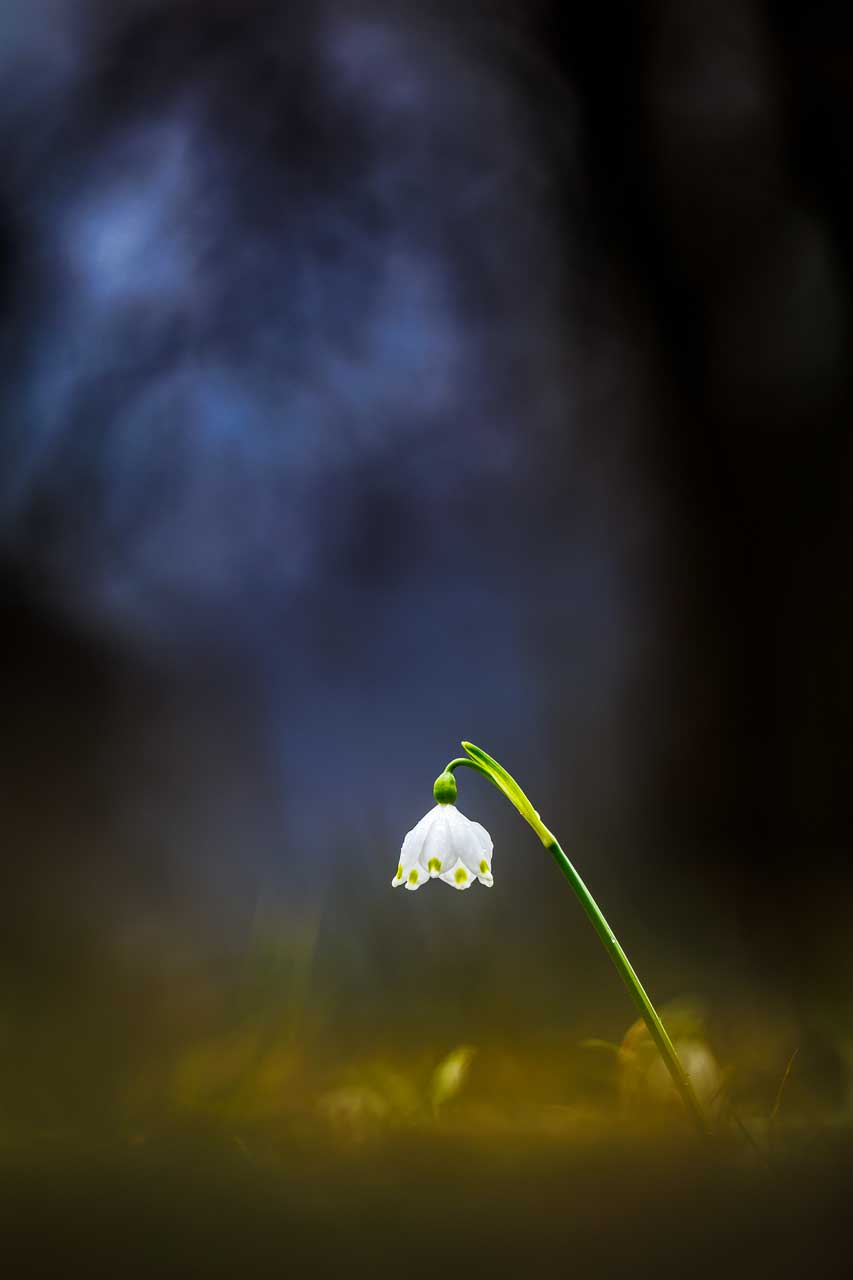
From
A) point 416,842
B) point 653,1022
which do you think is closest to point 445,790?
point 416,842

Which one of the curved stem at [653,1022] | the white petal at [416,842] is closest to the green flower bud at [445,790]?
the white petal at [416,842]

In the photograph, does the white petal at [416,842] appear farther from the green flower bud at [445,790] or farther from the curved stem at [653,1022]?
the curved stem at [653,1022]

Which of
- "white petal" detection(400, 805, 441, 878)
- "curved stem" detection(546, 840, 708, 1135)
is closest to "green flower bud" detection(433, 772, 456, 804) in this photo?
"white petal" detection(400, 805, 441, 878)

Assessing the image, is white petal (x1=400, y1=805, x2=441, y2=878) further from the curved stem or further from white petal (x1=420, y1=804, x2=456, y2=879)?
the curved stem

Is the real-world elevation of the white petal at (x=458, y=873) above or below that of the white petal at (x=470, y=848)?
below

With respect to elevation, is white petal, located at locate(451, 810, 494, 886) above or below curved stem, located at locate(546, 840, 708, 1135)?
above

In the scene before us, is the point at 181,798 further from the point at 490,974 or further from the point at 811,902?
the point at 811,902

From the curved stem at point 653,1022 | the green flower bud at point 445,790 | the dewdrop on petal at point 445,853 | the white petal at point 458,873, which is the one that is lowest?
the curved stem at point 653,1022

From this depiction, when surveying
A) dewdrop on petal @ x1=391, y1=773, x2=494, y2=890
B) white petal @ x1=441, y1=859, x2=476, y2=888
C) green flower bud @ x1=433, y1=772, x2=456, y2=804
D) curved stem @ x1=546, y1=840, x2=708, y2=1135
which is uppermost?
green flower bud @ x1=433, y1=772, x2=456, y2=804

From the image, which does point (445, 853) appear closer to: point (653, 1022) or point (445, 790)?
point (445, 790)
